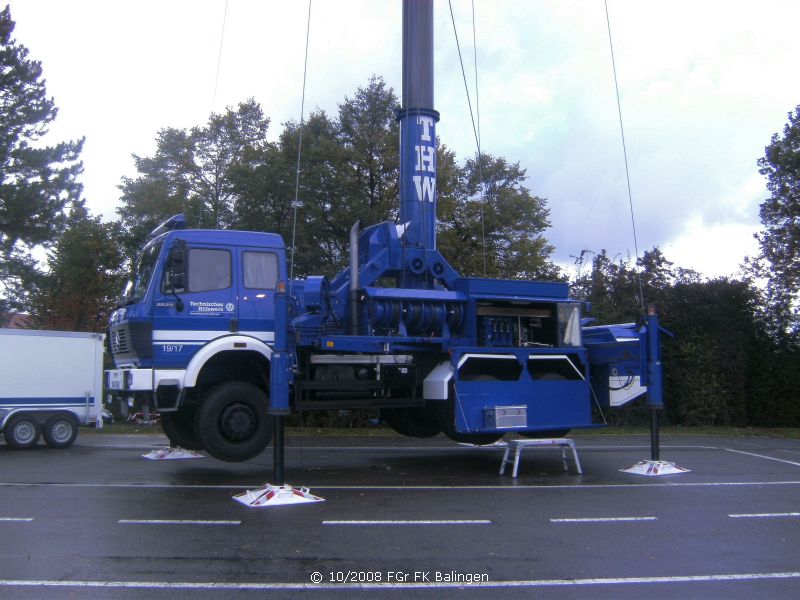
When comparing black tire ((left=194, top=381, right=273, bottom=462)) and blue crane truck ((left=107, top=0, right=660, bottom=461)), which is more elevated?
blue crane truck ((left=107, top=0, right=660, bottom=461))

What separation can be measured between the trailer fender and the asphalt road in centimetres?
150

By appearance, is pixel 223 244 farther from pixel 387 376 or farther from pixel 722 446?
pixel 722 446

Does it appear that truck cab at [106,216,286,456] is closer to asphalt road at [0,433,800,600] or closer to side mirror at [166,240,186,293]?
side mirror at [166,240,186,293]

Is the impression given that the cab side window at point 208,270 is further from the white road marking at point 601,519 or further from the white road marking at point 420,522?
the white road marking at point 601,519

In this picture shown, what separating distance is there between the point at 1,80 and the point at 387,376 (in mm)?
24772

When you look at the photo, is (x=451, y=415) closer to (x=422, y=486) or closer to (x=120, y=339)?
(x=422, y=486)

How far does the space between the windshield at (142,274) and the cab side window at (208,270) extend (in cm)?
55

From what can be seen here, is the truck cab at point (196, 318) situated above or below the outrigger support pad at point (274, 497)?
above

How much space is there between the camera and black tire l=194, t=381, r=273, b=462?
10.6m

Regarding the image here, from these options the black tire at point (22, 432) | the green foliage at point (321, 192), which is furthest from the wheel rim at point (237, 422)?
the green foliage at point (321, 192)

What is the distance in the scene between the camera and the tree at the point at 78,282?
1154 inches

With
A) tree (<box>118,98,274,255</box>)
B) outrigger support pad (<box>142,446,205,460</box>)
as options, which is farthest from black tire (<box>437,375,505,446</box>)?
tree (<box>118,98,274,255</box>)

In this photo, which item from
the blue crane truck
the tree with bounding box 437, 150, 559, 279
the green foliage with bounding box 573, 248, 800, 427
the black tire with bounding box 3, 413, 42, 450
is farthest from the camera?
the tree with bounding box 437, 150, 559, 279

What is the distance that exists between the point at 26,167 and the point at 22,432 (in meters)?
16.4
